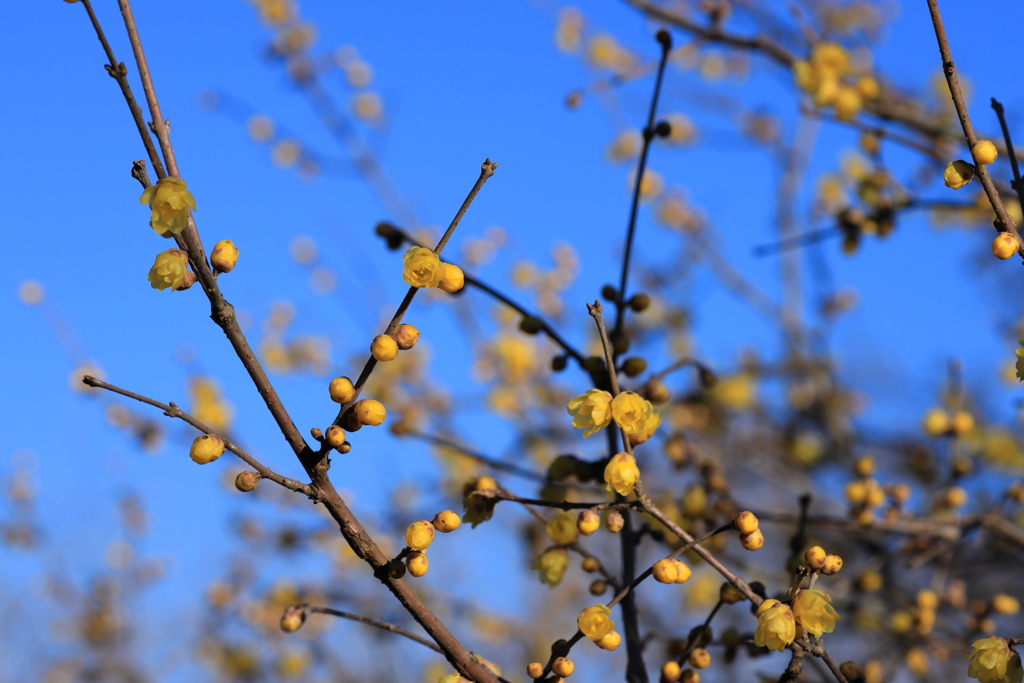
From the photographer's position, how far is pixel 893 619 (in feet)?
10.7

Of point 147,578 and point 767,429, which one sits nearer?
point 767,429

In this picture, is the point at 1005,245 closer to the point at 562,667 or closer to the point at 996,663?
the point at 996,663

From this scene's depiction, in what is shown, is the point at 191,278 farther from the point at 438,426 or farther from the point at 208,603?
the point at 208,603

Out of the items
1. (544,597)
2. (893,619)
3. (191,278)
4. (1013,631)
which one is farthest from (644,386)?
(544,597)

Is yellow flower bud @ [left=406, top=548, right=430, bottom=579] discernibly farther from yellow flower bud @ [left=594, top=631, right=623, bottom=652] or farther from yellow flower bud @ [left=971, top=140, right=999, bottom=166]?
yellow flower bud @ [left=971, top=140, right=999, bottom=166]

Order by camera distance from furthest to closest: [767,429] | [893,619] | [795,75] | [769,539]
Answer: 1. [769,539]
2. [767,429]
3. [795,75]
4. [893,619]

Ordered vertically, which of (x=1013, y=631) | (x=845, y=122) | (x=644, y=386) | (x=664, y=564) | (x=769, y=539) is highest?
(x=769, y=539)

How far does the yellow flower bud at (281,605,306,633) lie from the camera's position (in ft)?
5.56

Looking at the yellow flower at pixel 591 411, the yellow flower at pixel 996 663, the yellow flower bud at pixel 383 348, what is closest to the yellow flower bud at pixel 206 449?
the yellow flower bud at pixel 383 348

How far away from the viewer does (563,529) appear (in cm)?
181

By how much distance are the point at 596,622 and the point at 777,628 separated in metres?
0.32

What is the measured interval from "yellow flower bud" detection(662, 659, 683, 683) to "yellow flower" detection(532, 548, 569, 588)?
1.05 ft

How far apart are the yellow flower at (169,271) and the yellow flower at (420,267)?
15.0 inches

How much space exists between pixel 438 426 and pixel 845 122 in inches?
135
